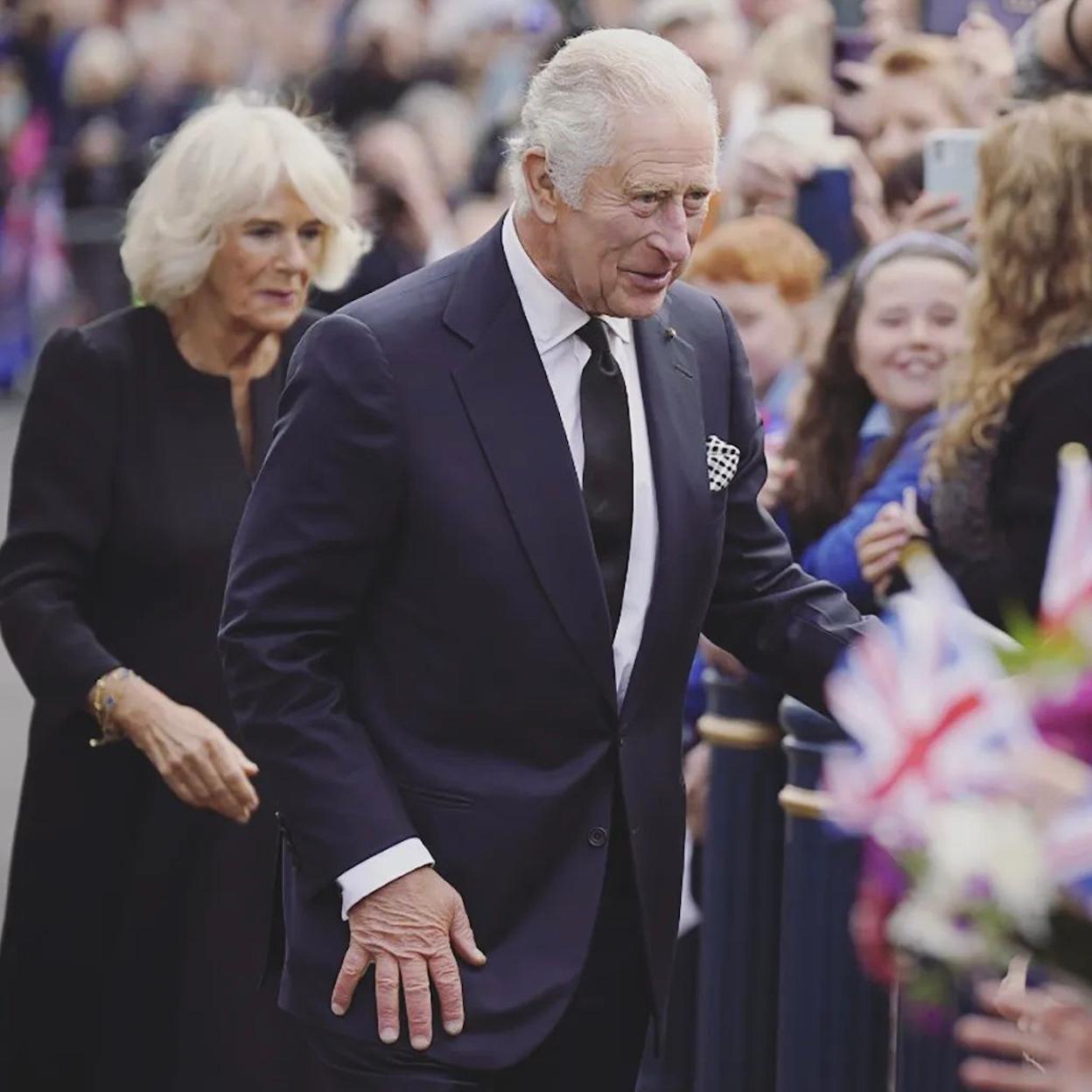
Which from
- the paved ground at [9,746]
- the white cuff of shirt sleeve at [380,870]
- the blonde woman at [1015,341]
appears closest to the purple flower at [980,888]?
the white cuff of shirt sleeve at [380,870]

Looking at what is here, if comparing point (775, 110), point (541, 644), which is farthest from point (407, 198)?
point (541, 644)

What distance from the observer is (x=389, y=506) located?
342cm

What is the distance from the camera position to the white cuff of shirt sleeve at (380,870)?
3.37 meters

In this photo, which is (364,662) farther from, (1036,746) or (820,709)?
(1036,746)

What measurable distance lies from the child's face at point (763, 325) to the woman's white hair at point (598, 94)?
2.80 m

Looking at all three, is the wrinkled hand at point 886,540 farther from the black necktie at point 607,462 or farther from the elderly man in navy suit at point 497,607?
the black necktie at point 607,462

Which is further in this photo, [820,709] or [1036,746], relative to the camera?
[820,709]

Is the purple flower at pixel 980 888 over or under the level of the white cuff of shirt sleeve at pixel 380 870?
under

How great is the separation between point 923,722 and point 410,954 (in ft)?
4.98

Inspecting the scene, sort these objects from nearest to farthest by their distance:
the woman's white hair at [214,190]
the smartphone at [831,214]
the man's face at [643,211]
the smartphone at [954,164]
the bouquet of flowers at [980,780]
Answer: the bouquet of flowers at [980,780] → the man's face at [643,211] → the woman's white hair at [214,190] → the smartphone at [954,164] → the smartphone at [831,214]

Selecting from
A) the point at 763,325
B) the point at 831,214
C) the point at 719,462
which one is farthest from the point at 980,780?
→ the point at 831,214

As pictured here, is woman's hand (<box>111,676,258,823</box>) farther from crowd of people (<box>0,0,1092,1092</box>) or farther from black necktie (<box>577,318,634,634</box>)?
black necktie (<box>577,318,634,634</box>)

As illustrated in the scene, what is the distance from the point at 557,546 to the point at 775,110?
4435mm

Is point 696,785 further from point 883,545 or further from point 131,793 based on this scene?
point 131,793
